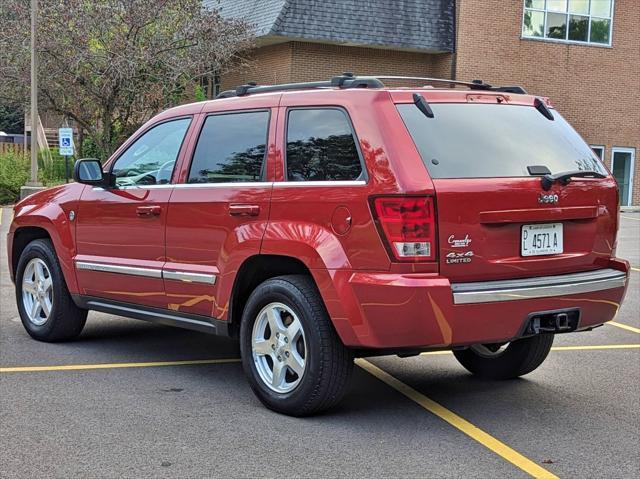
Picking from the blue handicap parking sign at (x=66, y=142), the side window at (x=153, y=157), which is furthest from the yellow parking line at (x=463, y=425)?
the blue handicap parking sign at (x=66, y=142)

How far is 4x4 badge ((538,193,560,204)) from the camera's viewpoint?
4883 mm

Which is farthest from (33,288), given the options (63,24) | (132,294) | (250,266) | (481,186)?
(63,24)

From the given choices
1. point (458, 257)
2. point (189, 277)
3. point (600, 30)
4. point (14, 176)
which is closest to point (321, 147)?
point (458, 257)

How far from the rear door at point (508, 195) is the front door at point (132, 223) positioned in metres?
1.99

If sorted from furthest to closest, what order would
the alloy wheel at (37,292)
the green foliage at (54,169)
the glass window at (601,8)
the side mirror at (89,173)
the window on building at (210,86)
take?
the window on building at (210,86)
the green foliage at (54,169)
the glass window at (601,8)
the alloy wheel at (37,292)
the side mirror at (89,173)

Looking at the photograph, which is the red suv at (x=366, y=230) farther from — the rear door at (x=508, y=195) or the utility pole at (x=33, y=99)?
the utility pole at (x=33, y=99)

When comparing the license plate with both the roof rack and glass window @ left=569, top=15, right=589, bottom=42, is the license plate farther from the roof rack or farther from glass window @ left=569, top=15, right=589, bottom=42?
glass window @ left=569, top=15, right=589, bottom=42

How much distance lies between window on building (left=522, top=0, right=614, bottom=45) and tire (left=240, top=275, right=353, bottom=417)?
2398 centimetres

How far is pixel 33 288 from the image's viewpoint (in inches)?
284

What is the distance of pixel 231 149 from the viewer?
18.5ft

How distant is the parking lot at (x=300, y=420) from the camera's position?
14.0 feet

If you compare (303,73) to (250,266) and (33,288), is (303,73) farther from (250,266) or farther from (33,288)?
(250,266)

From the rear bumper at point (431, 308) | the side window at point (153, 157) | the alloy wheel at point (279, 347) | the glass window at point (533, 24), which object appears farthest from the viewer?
the glass window at point (533, 24)

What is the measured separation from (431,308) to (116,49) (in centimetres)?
2229
